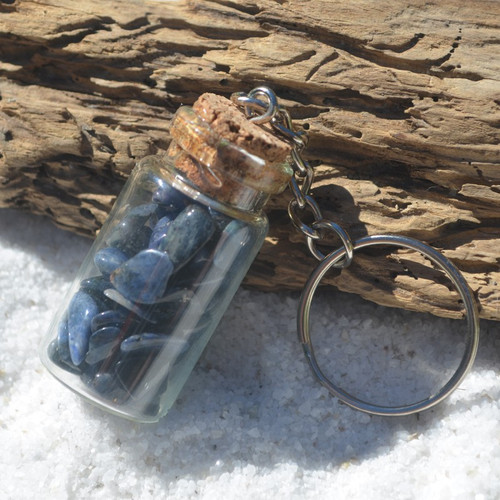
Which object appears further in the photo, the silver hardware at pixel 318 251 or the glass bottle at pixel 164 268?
the silver hardware at pixel 318 251

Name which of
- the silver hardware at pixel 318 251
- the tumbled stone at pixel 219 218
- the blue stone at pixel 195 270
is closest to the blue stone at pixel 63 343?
the blue stone at pixel 195 270

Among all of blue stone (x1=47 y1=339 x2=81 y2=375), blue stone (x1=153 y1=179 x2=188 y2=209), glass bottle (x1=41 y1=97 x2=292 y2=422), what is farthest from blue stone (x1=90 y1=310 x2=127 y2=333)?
blue stone (x1=153 y1=179 x2=188 y2=209)

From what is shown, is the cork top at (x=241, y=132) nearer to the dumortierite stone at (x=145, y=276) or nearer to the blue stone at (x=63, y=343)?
the dumortierite stone at (x=145, y=276)

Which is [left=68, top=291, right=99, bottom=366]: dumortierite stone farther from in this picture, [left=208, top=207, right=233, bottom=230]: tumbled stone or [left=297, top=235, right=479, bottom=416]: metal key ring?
[left=297, top=235, right=479, bottom=416]: metal key ring

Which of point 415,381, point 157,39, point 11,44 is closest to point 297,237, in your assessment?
point 415,381

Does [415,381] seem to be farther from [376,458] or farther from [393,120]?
[393,120]

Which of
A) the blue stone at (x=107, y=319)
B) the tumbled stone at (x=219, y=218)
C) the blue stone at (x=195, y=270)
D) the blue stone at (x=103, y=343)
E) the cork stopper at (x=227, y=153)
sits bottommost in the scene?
the blue stone at (x=103, y=343)

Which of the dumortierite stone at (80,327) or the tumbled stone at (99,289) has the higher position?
the tumbled stone at (99,289)
